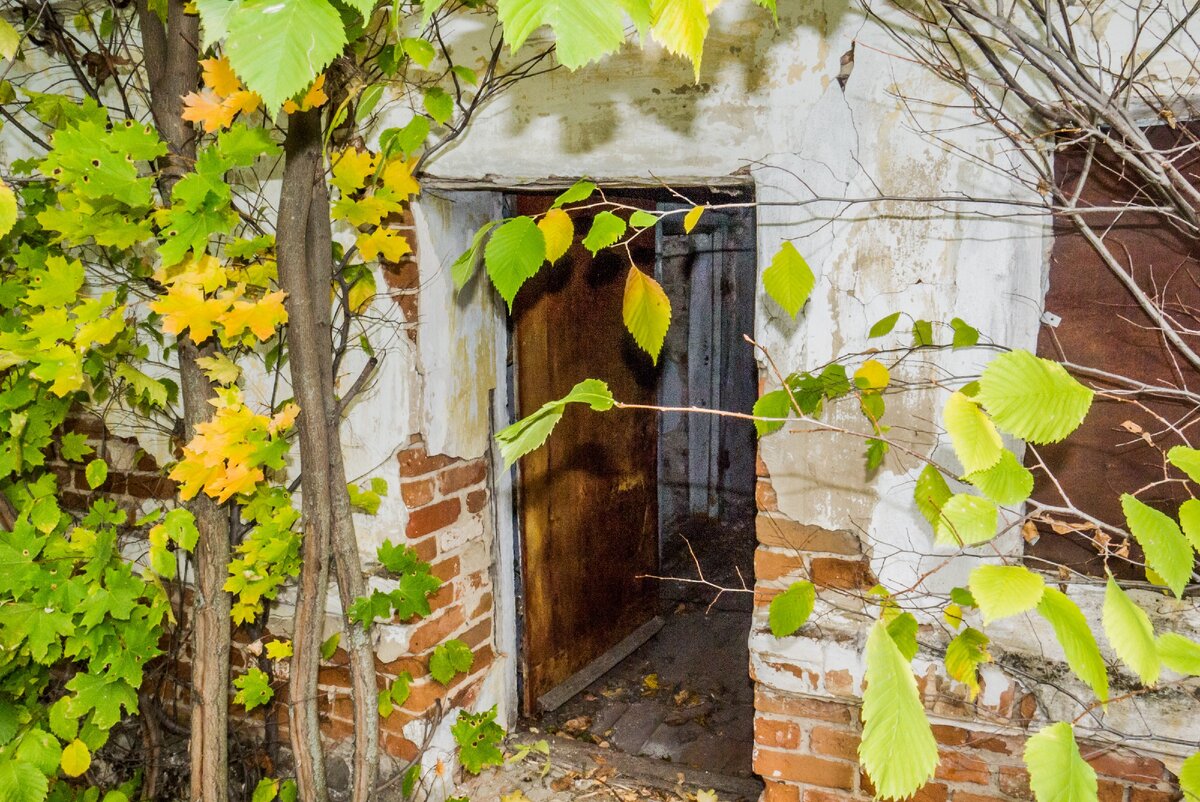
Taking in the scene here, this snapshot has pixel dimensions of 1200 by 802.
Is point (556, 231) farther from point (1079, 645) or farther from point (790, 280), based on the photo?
point (1079, 645)

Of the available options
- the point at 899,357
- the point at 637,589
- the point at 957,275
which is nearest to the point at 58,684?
the point at 637,589

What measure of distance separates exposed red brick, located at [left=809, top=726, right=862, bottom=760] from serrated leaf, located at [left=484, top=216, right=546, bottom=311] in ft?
4.24

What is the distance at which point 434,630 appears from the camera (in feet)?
7.97

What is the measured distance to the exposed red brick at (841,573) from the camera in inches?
74.6

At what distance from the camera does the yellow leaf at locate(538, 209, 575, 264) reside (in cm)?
169

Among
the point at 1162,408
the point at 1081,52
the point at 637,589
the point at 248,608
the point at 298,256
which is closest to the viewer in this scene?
the point at 1081,52

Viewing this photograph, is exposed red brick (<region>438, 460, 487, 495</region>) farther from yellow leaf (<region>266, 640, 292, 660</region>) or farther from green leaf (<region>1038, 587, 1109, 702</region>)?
green leaf (<region>1038, 587, 1109, 702</region>)

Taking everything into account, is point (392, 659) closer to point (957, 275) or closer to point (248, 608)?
point (248, 608)

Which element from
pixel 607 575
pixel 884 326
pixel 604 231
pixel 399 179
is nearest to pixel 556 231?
pixel 604 231

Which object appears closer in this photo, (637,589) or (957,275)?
(957,275)

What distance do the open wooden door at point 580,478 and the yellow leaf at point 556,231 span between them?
977mm

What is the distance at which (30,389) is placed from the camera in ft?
7.10

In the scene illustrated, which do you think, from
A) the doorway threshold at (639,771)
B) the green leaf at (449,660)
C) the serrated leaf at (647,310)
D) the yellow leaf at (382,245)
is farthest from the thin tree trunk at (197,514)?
the serrated leaf at (647,310)

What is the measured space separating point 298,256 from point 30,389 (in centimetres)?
88
